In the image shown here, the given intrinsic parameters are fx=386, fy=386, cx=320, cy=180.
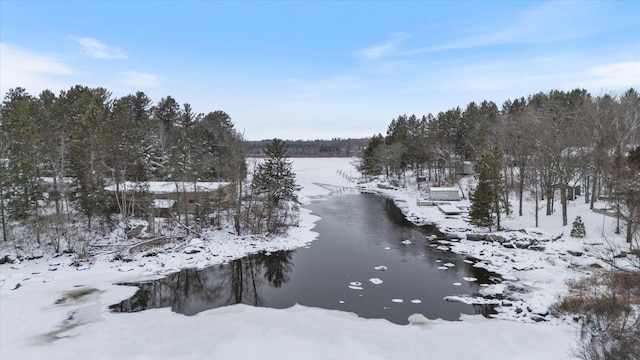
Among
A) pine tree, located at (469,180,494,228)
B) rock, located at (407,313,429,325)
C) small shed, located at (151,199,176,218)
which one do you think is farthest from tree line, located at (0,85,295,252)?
rock, located at (407,313,429,325)

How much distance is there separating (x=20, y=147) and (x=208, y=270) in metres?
16.8

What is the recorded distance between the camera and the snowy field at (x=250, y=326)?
1357cm

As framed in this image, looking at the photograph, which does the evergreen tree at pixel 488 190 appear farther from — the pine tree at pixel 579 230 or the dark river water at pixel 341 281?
the dark river water at pixel 341 281

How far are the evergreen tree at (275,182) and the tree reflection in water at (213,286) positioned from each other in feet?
29.5

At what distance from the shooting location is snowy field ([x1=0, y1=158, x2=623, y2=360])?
13.6 m

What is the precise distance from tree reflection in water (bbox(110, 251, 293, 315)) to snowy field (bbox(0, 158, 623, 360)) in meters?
0.84

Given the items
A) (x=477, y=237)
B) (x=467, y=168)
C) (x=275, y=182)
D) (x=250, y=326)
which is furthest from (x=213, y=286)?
(x=467, y=168)

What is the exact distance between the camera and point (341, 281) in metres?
21.4

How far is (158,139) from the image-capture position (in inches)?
1946

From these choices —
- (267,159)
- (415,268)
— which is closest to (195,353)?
(415,268)

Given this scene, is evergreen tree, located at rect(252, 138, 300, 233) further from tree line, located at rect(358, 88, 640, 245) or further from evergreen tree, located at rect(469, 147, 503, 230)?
tree line, located at rect(358, 88, 640, 245)

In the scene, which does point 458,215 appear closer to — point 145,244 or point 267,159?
point 267,159

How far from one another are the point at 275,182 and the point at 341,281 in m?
20.5

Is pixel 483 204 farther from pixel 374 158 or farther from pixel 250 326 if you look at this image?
pixel 374 158
